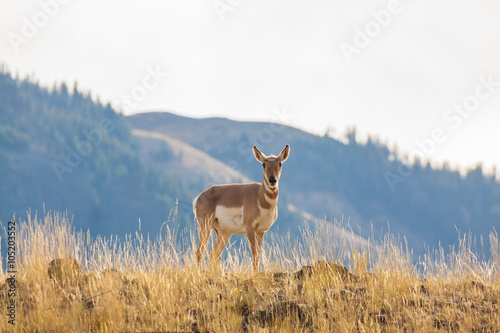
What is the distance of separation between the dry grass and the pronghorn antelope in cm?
75

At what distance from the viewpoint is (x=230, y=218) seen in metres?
11.3

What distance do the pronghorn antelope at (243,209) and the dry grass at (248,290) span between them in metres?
0.75

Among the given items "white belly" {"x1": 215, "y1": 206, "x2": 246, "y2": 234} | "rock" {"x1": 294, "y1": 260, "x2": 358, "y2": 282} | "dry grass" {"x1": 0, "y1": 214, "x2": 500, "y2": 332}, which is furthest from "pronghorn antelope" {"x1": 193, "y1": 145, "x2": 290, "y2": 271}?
"rock" {"x1": 294, "y1": 260, "x2": 358, "y2": 282}

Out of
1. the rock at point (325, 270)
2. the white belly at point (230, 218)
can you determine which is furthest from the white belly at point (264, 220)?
the rock at point (325, 270)

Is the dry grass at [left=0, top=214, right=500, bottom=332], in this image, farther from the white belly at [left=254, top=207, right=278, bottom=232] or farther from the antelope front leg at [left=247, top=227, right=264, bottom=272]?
the white belly at [left=254, top=207, right=278, bottom=232]

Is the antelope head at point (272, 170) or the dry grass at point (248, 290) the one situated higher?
the antelope head at point (272, 170)

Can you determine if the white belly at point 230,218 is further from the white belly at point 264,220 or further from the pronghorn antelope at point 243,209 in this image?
the white belly at point 264,220

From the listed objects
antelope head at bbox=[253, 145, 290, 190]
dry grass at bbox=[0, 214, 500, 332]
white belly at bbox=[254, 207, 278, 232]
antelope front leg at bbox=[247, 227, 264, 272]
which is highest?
Result: antelope head at bbox=[253, 145, 290, 190]

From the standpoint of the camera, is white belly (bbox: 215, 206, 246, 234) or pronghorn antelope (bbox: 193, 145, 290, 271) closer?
pronghorn antelope (bbox: 193, 145, 290, 271)

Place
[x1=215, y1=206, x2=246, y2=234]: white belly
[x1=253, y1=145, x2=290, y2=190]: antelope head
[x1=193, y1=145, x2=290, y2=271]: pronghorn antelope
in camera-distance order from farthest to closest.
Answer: [x1=215, y1=206, x2=246, y2=234]: white belly
[x1=193, y1=145, x2=290, y2=271]: pronghorn antelope
[x1=253, y1=145, x2=290, y2=190]: antelope head

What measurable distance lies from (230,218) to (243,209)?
1.38ft

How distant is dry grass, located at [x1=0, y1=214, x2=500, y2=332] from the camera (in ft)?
25.9

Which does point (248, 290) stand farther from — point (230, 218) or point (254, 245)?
point (230, 218)

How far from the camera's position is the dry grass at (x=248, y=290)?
790 cm
